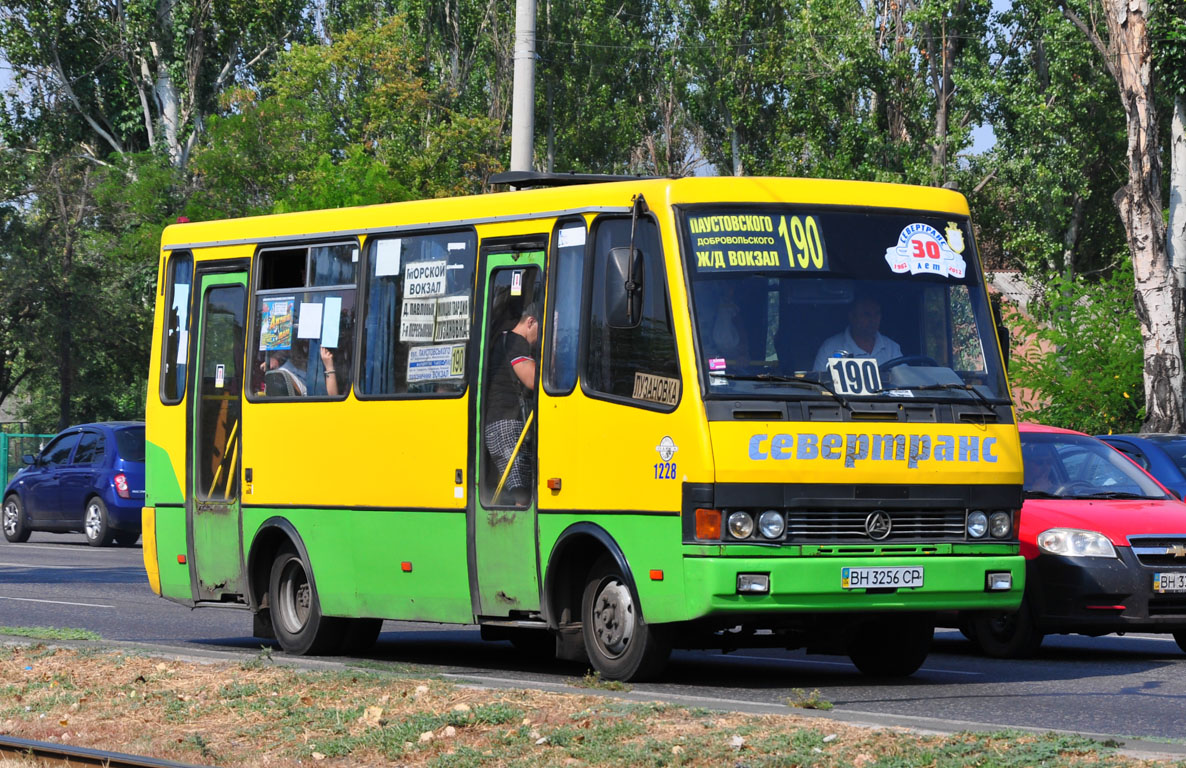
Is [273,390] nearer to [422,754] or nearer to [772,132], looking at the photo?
[422,754]

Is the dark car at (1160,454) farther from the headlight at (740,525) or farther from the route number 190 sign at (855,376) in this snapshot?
the headlight at (740,525)

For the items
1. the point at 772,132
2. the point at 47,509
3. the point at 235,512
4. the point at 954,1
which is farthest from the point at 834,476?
the point at 772,132

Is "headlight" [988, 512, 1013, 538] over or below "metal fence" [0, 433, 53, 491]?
below

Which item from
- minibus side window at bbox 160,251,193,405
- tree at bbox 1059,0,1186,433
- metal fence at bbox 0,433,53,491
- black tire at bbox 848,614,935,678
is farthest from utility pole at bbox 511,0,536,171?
metal fence at bbox 0,433,53,491

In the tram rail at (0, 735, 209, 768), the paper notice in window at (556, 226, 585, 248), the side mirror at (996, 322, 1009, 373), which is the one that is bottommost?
the tram rail at (0, 735, 209, 768)

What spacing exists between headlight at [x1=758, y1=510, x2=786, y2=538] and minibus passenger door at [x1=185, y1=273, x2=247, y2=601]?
4.69m

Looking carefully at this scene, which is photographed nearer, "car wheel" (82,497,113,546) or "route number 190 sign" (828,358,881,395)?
"route number 190 sign" (828,358,881,395)

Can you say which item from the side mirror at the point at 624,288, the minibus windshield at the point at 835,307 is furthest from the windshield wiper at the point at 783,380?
the side mirror at the point at 624,288

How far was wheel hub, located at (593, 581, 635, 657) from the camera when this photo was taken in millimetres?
10312

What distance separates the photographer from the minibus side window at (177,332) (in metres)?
13.9

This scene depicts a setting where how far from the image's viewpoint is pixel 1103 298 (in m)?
36.4

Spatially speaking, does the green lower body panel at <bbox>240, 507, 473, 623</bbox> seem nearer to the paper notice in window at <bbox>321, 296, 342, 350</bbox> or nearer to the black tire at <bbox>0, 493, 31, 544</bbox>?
the paper notice in window at <bbox>321, 296, 342, 350</bbox>

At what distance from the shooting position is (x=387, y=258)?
40.1 feet

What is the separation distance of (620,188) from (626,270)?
61cm
